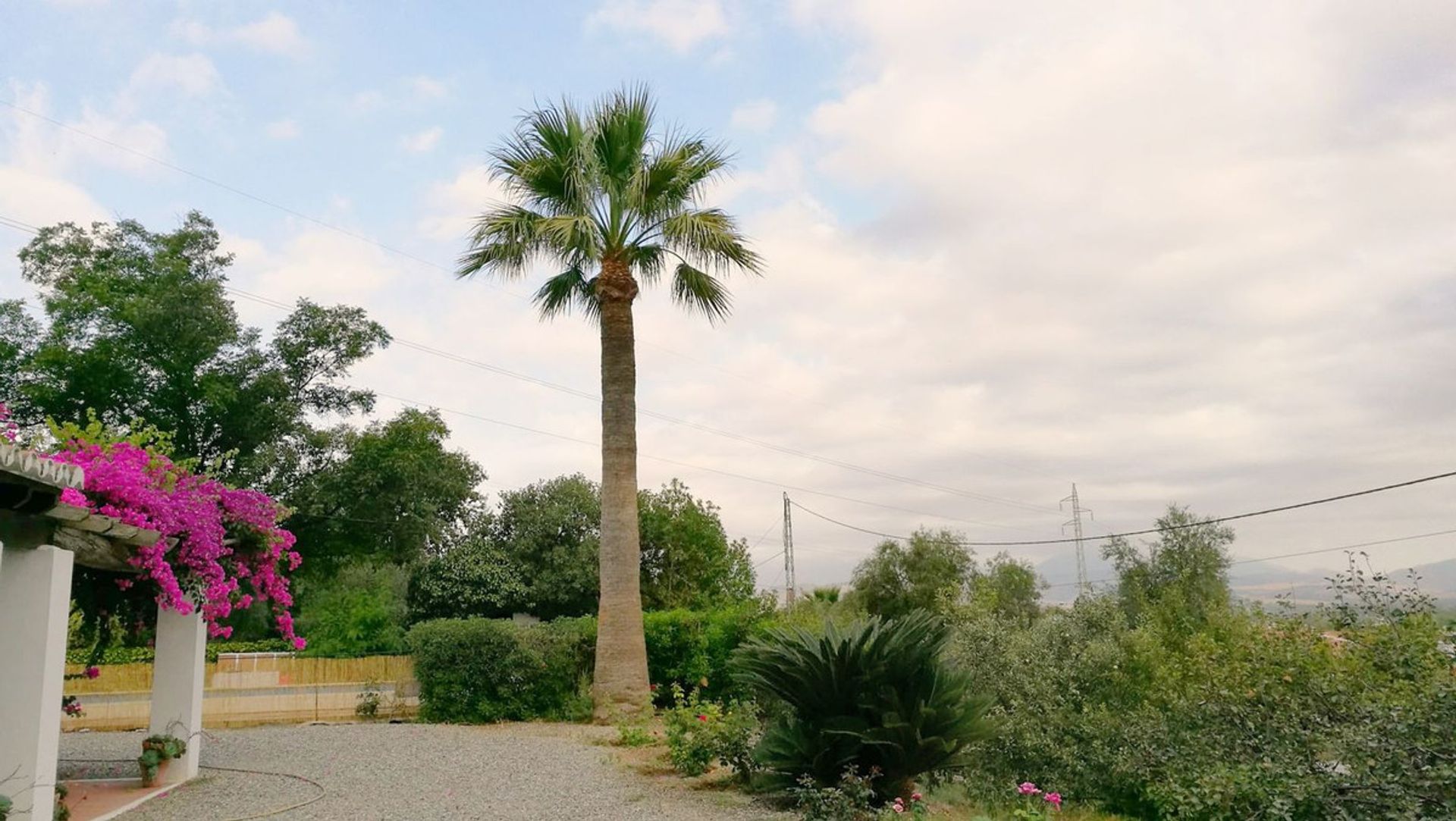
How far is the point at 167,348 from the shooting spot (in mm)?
24359

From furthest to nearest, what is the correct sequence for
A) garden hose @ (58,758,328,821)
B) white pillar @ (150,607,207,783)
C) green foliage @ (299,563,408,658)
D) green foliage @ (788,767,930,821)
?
1. green foliage @ (299,563,408,658)
2. white pillar @ (150,607,207,783)
3. garden hose @ (58,758,328,821)
4. green foliage @ (788,767,930,821)

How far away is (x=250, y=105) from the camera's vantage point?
41.7 ft

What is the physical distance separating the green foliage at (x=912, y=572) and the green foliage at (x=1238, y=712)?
1005 inches

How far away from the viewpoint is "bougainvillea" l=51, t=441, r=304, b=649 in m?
8.20

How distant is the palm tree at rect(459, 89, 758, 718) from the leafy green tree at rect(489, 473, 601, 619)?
8574 millimetres

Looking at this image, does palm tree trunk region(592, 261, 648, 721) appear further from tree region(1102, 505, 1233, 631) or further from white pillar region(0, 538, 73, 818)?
tree region(1102, 505, 1233, 631)

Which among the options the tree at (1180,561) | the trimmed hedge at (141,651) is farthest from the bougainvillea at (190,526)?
the tree at (1180,561)

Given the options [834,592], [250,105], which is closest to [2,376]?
[250,105]

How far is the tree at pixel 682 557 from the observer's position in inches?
1024

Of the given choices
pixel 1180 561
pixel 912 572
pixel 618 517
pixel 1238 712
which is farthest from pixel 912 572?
pixel 1238 712

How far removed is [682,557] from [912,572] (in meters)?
14.5

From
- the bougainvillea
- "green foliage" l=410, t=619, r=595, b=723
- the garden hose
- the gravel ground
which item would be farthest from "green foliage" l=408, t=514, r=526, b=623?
the bougainvillea

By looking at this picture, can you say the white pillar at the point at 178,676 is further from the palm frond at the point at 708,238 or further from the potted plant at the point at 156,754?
the palm frond at the point at 708,238

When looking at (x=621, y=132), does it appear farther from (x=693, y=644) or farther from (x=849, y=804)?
(x=849, y=804)
